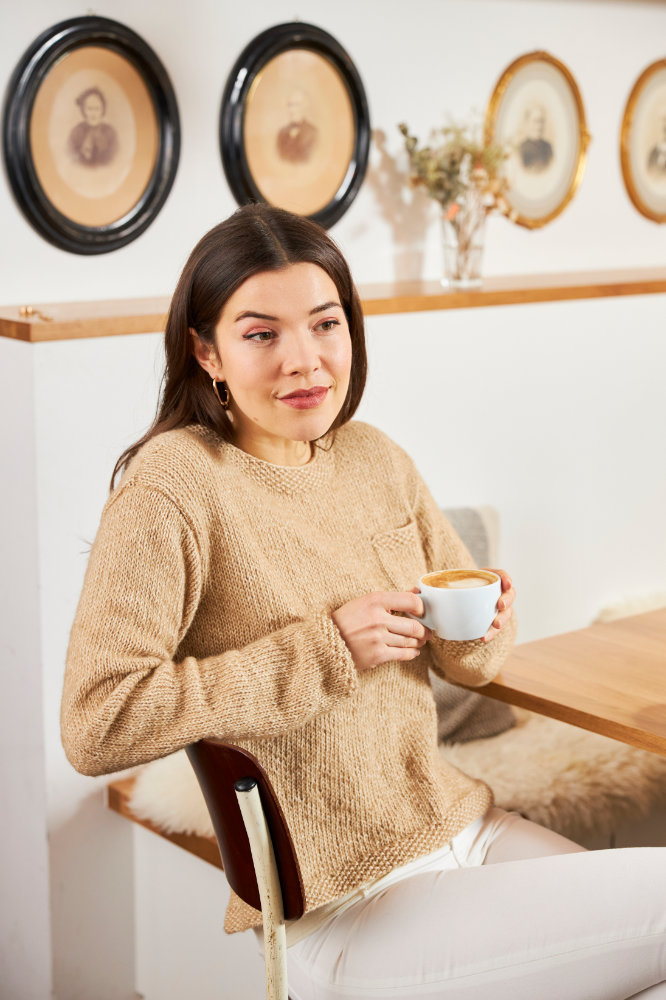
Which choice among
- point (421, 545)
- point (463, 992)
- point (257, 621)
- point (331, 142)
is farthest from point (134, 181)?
point (463, 992)

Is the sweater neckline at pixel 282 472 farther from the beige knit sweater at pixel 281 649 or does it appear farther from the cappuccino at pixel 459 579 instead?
the cappuccino at pixel 459 579

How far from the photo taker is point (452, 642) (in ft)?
4.95

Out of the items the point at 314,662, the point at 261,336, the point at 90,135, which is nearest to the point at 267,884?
the point at 314,662

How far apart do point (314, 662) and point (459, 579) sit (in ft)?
0.74

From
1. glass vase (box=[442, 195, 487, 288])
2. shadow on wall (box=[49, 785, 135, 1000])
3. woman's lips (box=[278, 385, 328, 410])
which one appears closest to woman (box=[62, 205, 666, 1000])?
woman's lips (box=[278, 385, 328, 410])

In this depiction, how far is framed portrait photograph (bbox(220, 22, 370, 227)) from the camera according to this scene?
2.47 meters

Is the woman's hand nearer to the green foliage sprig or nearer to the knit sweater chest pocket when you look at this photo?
the knit sweater chest pocket

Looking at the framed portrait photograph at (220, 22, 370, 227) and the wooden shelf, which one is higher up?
the framed portrait photograph at (220, 22, 370, 227)

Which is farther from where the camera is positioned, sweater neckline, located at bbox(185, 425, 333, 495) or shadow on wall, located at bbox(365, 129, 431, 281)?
shadow on wall, located at bbox(365, 129, 431, 281)

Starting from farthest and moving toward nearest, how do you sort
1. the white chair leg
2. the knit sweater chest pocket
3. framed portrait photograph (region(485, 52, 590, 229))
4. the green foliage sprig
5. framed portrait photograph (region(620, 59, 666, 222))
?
framed portrait photograph (region(620, 59, 666, 222)), framed portrait photograph (region(485, 52, 590, 229)), the green foliage sprig, the knit sweater chest pocket, the white chair leg

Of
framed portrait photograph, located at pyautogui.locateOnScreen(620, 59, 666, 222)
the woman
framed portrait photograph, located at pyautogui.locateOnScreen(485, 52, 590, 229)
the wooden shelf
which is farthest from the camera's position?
framed portrait photograph, located at pyautogui.locateOnScreen(620, 59, 666, 222)

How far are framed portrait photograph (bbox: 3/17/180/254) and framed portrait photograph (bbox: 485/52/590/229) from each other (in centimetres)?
99

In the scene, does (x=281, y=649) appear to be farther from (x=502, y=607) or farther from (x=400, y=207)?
(x=400, y=207)

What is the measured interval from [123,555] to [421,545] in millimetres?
512
